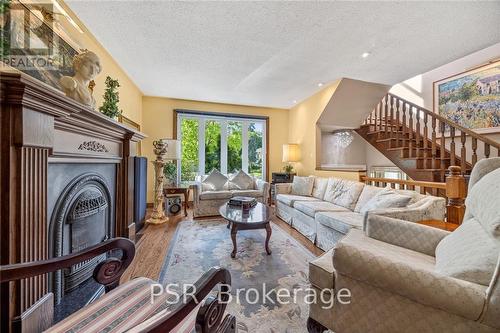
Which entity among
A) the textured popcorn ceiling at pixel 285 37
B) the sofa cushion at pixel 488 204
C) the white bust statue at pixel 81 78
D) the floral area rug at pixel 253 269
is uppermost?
the textured popcorn ceiling at pixel 285 37

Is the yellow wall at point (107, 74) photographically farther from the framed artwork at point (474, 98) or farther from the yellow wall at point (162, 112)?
the framed artwork at point (474, 98)

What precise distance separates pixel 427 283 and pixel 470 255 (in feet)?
0.91

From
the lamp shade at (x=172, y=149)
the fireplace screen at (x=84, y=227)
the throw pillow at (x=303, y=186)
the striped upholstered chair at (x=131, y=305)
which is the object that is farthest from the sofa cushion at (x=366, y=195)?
the lamp shade at (x=172, y=149)

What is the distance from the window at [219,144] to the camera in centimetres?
487

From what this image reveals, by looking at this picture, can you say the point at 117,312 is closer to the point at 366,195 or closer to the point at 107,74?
the point at 366,195

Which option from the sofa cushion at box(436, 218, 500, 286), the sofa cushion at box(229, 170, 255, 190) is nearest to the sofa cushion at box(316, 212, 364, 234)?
the sofa cushion at box(436, 218, 500, 286)

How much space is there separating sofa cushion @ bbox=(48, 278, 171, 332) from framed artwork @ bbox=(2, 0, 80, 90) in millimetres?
1453

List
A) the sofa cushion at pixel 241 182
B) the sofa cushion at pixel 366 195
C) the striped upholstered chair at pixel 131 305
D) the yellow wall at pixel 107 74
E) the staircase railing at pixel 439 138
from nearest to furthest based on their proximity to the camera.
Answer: the striped upholstered chair at pixel 131 305, the yellow wall at pixel 107 74, the sofa cushion at pixel 366 195, the staircase railing at pixel 439 138, the sofa cushion at pixel 241 182

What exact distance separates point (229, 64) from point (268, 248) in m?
2.63

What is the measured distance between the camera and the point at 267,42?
2.44m

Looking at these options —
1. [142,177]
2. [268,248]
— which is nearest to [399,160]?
[268,248]

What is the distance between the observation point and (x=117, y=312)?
32.6 inches

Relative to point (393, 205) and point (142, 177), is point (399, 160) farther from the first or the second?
point (142, 177)

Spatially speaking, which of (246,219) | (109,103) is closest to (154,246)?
(246,219)
